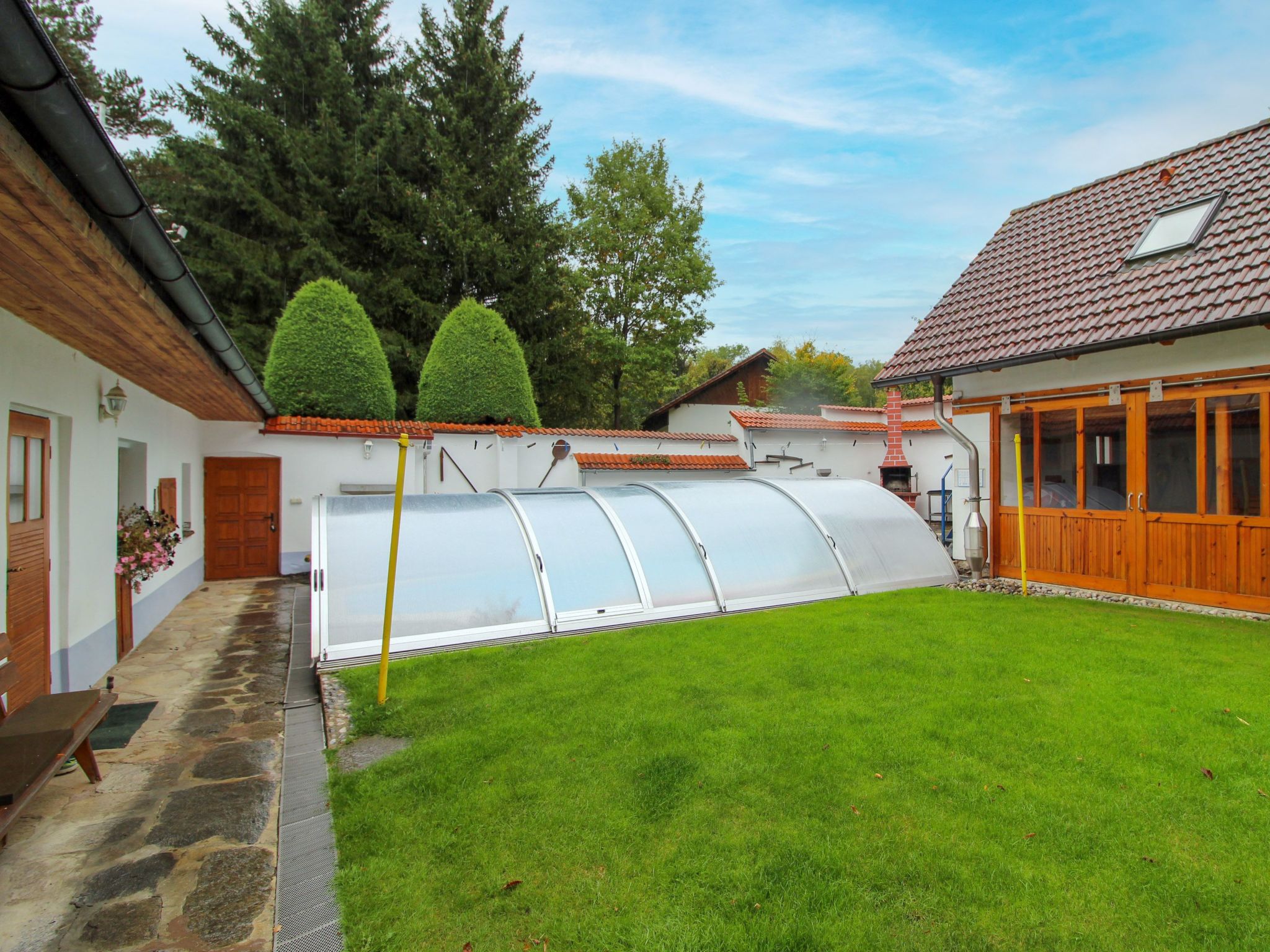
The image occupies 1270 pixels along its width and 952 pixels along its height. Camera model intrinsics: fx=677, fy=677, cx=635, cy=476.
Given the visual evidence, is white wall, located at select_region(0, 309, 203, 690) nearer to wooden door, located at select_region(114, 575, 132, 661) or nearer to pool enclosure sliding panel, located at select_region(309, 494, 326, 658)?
wooden door, located at select_region(114, 575, 132, 661)

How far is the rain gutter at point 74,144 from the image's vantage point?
174 centimetres

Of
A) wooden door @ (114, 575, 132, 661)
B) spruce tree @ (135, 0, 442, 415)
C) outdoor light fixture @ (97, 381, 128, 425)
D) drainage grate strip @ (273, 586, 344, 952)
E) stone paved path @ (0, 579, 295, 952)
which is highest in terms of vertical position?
spruce tree @ (135, 0, 442, 415)

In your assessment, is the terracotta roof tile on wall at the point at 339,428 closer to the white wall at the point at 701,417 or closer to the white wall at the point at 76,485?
the white wall at the point at 76,485

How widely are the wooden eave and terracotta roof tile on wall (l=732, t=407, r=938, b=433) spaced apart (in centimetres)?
1158

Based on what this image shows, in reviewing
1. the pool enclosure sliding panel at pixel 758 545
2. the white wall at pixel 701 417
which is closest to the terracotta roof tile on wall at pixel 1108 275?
the pool enclosure sliding panel at pixel 758 545

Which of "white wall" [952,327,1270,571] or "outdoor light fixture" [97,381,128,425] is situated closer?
"outdoor light fixture" [97,381,128,425]

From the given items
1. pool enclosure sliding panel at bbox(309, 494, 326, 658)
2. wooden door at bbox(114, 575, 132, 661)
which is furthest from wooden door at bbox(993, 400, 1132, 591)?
wooden door at bbox(114, 575, 132, 661)

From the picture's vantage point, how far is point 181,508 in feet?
29.8

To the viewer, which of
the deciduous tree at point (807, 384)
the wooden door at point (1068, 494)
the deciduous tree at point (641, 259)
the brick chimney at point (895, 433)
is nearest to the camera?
the wooden door at point (1068, 494)

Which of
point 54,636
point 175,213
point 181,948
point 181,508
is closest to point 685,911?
point 181,948

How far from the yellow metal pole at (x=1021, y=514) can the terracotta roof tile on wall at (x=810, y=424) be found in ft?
23.1

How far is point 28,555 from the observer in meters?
4.27

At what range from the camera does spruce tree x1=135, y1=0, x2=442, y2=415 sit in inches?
720

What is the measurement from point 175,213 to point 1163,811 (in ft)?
75.8
